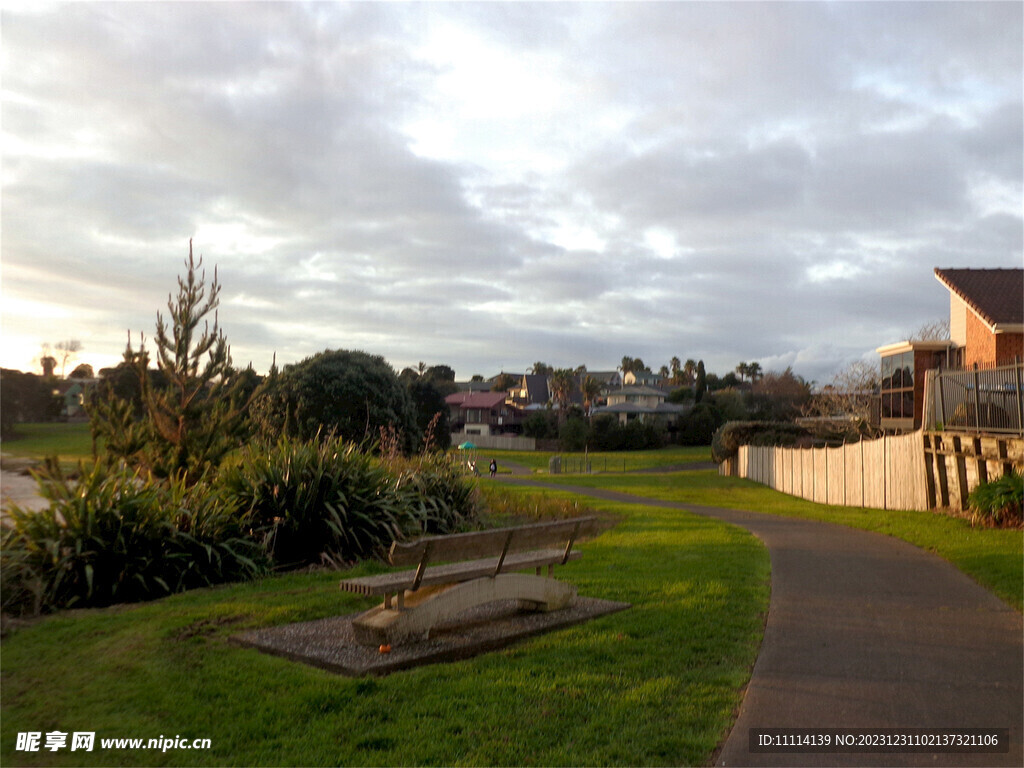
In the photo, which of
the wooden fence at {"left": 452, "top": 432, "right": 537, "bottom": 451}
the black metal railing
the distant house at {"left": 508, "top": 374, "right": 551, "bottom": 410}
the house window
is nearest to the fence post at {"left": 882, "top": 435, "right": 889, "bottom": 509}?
the black metal railing

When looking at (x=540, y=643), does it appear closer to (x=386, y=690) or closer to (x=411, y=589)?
(x=411, y=589)

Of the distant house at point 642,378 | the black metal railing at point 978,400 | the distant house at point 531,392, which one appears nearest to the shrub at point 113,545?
the black metal railing at point 978,400

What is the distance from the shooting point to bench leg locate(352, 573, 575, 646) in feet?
20.9

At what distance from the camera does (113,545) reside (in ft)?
28.1

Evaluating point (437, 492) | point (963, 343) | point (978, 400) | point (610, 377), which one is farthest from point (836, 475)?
point (610, 377)

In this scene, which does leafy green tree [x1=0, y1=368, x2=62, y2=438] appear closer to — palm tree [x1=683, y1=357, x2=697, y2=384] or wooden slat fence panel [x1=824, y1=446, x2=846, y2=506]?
wooden slat fence panel [x1=824, y1=446, x2=846, y2=506]

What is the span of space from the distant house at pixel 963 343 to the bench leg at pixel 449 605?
20.0 m

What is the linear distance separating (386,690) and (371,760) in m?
1.05

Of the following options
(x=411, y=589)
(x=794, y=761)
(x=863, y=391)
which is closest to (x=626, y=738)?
(x=794, y=761)

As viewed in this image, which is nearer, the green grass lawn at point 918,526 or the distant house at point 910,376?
the green grass lawn at point 918,526

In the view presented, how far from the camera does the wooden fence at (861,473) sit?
1686cm

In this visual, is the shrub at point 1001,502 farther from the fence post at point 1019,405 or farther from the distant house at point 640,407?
the distant house at point 640,407

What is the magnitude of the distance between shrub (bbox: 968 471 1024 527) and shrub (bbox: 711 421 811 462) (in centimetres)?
2124

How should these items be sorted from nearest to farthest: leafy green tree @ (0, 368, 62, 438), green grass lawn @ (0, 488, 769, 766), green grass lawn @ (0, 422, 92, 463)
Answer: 1. green grass lawn @ (0, 488, 769, 766)
2. green grass lawn @ (0, 422, 92, 463)
3. leafy green tree @ (0, 368, 62, 438)
